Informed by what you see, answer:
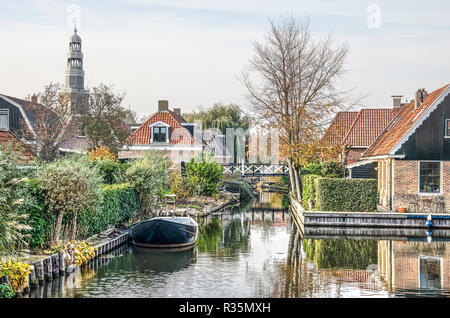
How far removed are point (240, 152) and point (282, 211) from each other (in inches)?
1106

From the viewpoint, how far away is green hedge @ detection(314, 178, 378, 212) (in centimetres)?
2997

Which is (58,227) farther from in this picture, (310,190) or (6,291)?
(310,190)

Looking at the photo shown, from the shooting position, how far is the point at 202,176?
140ft

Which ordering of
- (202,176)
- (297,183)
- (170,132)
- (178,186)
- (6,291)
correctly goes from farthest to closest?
(170,132) < (202,176) < (297,183) < (178,186) < (6,291)

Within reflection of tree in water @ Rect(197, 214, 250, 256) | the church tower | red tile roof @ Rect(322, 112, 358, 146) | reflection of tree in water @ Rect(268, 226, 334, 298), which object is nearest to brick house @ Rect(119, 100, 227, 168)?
red tile roof @ Rect(322, 112, 358, 146)

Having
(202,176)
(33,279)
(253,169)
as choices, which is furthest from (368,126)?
(33,279)

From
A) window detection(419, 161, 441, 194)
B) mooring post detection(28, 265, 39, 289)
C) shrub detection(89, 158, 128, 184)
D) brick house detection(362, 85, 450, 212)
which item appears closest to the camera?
mooring post detection(28, 265, 39, 289)

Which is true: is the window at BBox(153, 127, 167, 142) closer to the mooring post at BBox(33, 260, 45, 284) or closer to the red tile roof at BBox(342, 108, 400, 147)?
the red tile roof at BBox(342, 108, 400, 147)

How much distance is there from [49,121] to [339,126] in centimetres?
2331

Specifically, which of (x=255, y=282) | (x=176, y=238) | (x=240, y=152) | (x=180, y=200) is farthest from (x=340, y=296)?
(x=240, y=152)

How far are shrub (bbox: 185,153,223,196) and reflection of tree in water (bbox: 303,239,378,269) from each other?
56.1ft

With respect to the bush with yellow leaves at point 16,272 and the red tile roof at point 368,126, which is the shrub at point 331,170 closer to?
the red tile roof at point 368,126
